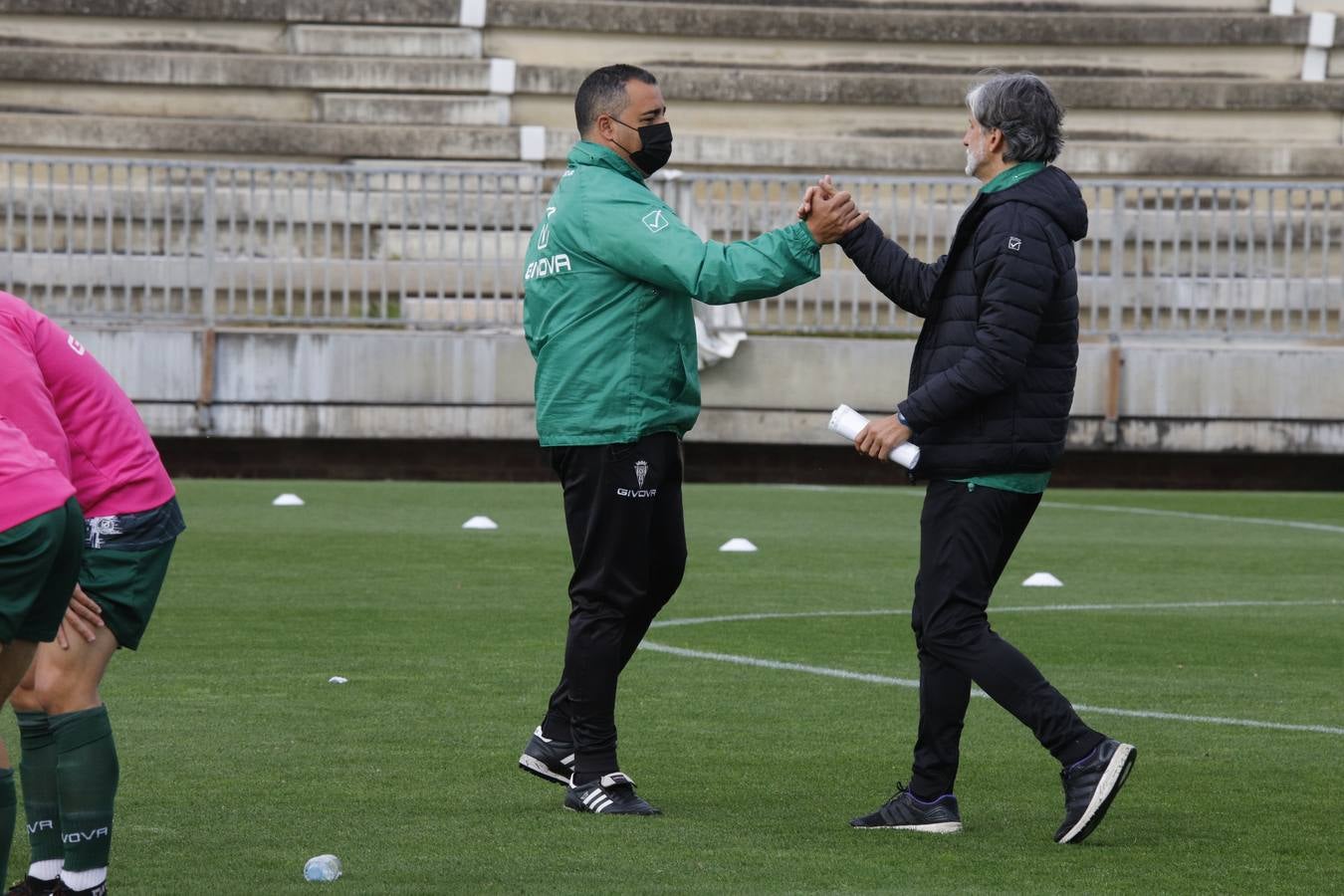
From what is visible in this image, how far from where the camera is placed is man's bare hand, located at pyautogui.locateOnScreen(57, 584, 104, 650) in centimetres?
480

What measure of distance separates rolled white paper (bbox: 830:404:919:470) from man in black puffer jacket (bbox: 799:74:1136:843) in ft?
0.10

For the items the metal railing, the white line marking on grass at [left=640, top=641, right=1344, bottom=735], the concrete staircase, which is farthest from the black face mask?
the concrete staircase

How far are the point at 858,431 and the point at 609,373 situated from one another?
0.68 m

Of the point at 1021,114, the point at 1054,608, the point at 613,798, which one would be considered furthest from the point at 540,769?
the point at 1054,608

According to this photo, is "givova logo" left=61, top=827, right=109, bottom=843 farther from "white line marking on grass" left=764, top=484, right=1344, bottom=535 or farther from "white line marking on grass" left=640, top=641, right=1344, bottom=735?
"white line marking on grass" left=764, top=484, right=1344, bottom=535

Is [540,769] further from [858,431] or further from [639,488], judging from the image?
[858,431]

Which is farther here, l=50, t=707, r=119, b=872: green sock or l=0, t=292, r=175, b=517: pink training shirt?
l=50, t=707, r=119, b=872: green sock

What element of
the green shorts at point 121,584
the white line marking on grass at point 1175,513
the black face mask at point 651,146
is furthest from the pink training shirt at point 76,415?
the white line marking on grass at point 1175,513

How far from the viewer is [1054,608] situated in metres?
10.5

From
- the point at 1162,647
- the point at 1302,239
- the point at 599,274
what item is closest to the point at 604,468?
the point at 599,274

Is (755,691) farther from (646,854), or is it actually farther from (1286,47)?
(1286,47)

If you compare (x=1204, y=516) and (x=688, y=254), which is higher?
(x=688, y=254)

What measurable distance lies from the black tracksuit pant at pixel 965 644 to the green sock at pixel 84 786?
82.5 inches

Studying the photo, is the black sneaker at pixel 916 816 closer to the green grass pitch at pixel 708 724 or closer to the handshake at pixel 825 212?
the green grass pitch at pixel 708 724
